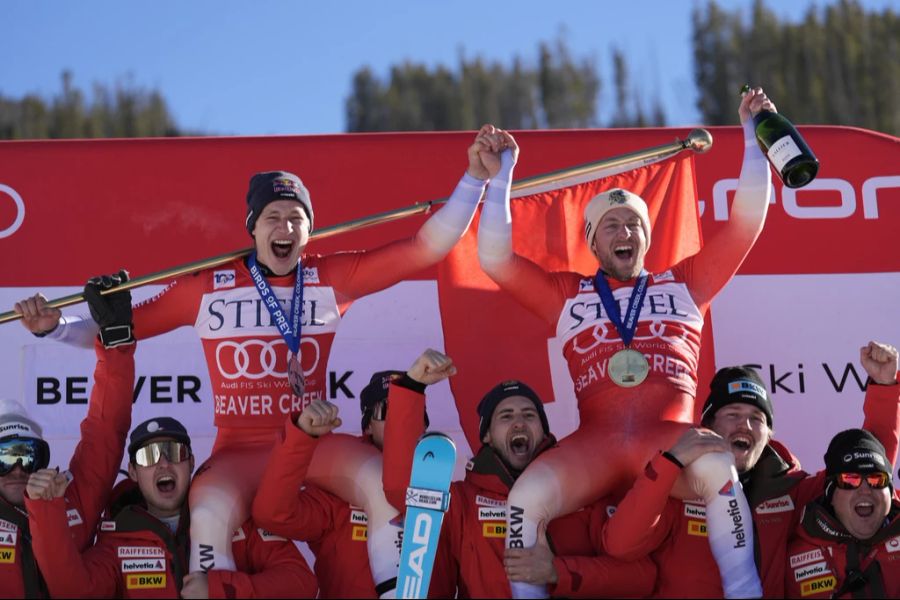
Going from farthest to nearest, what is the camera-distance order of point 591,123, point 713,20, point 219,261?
point 591,123, point 713,20, point 219,261

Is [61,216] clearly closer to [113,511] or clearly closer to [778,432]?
[113,511]

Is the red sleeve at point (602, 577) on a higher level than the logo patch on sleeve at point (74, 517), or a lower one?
lower

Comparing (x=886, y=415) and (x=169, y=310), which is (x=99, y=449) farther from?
(x=886, y=415)

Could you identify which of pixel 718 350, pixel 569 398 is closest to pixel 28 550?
pixel 569 398

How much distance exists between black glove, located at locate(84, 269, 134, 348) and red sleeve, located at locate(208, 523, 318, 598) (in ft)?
2.71

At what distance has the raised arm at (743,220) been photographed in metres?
4.77

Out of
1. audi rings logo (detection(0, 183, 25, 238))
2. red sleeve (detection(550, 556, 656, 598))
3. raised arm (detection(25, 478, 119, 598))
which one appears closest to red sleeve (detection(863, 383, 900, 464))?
red sleeve (detection(550, 556, 656, 598))

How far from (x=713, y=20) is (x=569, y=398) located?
2767cm

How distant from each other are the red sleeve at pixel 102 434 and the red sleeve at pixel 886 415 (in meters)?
2.77

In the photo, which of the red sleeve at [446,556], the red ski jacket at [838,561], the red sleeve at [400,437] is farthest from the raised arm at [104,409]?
the red ski jacket at [838,561]

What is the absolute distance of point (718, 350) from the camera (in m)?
6.01

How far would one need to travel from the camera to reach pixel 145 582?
178 inches

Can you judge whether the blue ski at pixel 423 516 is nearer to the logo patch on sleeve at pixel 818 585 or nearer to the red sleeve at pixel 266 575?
the red sleeve at pixel 266 575

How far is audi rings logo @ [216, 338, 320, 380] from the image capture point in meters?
4.62
